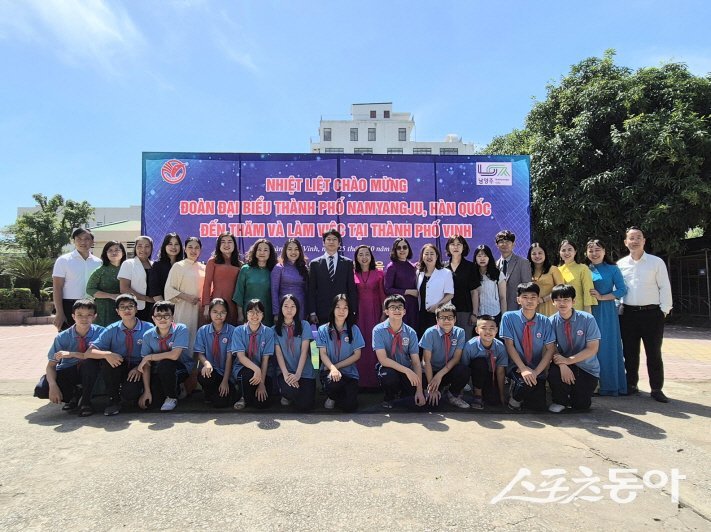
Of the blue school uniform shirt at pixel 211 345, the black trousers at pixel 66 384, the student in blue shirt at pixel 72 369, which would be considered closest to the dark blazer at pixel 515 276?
the blue school uniform shirt at pixel 211 345

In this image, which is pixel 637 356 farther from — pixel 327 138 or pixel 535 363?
pixel 327 138

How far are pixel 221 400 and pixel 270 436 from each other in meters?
1.01

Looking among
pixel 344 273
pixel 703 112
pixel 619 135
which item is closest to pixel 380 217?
pixel 344 273

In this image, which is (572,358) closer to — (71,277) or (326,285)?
(326,285)

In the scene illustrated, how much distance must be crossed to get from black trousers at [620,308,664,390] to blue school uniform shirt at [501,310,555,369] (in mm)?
1122

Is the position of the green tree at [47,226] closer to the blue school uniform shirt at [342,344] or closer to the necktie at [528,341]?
the blue school uniform shirt at [342,344]

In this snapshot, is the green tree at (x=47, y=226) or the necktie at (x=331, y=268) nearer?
the necktie at (x=331, y=268)

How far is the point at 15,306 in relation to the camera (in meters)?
14.2

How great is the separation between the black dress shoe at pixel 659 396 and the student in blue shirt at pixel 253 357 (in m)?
3.77

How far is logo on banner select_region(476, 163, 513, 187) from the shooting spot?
606 centimetres

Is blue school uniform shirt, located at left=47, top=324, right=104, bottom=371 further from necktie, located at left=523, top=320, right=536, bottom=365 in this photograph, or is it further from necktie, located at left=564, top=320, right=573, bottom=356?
necktie, located at left=564, top=320, right=573, bottom=356

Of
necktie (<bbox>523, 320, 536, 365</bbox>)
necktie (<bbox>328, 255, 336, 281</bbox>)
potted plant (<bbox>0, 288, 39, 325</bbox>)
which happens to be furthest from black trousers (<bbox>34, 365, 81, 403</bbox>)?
potted plant (<bbox>0, 288, 39, 325</bbox>)

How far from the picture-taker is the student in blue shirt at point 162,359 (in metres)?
4.02

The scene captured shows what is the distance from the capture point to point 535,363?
414 centimetres
